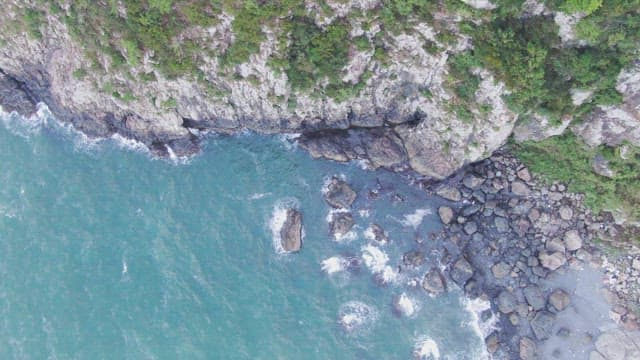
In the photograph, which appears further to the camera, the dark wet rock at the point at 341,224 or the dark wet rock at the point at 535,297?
the dark wet rock at the point at 341,224

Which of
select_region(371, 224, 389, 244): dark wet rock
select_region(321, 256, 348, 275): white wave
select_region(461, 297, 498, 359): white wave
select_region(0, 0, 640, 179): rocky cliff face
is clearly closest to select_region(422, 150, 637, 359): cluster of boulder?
select_region(461, 297, 498, 359): white wave

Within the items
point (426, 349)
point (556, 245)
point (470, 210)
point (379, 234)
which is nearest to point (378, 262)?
point (379, 234)

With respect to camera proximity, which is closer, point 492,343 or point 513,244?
point 492,343

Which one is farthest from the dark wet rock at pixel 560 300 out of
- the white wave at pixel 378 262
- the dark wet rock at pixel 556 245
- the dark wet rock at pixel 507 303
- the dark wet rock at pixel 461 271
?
the white wave at pixel 378 262

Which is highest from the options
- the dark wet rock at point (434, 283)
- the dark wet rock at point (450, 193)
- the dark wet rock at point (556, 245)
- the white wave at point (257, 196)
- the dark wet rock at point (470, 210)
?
the white wave at point (257, 196)

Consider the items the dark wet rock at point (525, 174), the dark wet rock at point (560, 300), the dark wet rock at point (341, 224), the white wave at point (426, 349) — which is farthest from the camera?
the dark wet rock at point (341, 224)

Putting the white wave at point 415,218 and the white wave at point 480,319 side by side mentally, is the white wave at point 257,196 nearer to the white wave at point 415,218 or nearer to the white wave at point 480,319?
the white wave at point 415,218

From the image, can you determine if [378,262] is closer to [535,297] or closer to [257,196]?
[257,196]
